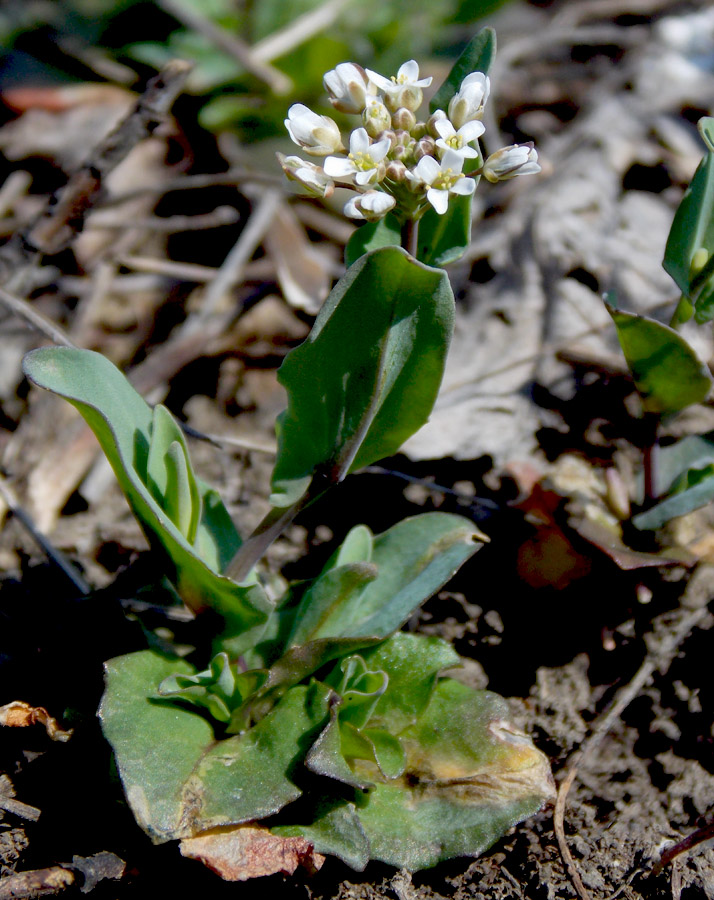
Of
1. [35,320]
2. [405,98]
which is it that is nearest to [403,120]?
[405,98]

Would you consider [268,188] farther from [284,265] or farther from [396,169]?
[396,169]

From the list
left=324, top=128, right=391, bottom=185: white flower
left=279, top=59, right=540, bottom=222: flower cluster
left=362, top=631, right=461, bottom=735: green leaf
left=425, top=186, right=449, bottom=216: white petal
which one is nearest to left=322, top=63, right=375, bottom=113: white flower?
left=279, top=59, right=540, bottom=222: flower cluster

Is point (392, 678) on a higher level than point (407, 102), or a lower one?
lower

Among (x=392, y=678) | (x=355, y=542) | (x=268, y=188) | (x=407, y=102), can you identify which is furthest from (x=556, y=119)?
(x=392, y=678)

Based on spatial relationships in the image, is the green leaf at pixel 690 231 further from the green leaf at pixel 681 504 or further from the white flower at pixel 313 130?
the white flower at pixel 313 130

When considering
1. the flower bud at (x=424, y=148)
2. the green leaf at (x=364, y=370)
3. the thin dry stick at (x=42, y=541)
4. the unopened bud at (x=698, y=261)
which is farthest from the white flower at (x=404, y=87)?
the thin dry stick at (x=42, y=541)
